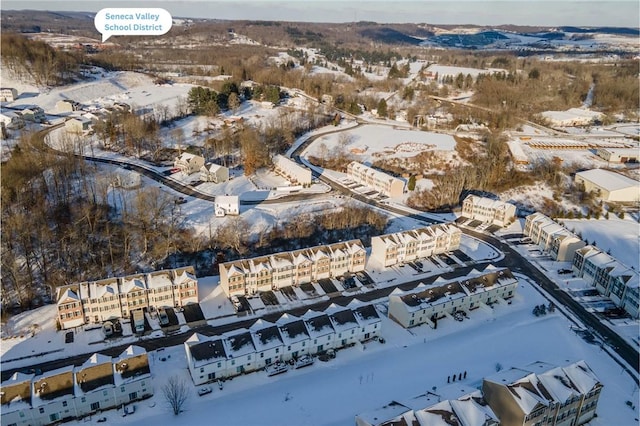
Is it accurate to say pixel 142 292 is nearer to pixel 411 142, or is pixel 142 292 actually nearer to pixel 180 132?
pixel 180 132

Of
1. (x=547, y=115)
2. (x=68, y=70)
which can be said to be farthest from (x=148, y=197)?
(x=547, y=115)

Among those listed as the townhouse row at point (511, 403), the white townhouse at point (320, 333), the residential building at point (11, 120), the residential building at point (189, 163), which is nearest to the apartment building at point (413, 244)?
the white townhouse at point (320, 333)

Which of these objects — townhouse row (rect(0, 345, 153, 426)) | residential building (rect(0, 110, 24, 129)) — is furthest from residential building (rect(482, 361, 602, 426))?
residential building (rect(0, 110, 24, 129))

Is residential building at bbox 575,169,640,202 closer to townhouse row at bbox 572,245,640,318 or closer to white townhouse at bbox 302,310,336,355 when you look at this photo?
townhouse row at bbox 572,245,640,318

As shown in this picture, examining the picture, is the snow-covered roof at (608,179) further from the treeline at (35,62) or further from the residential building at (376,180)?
the treeline at (35,62)

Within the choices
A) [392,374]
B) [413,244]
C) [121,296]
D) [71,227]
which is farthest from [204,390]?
[71,227]
